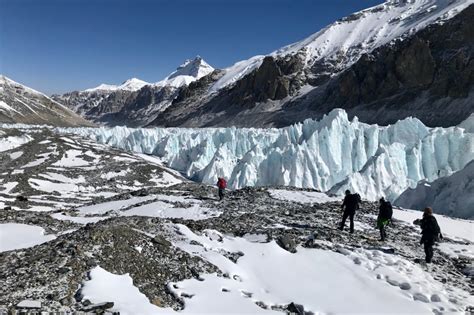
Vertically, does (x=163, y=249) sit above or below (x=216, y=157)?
below

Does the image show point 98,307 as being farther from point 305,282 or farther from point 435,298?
point 435,298

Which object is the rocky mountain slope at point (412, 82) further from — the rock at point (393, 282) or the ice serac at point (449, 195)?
the rock at point (393, 282)

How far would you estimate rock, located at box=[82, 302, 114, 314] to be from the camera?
28.8 ft

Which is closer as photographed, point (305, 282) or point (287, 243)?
point (305, 282)

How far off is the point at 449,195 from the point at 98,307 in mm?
24996

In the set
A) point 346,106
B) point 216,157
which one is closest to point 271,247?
point 216,157

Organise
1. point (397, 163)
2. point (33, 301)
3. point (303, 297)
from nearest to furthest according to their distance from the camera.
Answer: point (33, 301), point (303, 297), point (397, 163)

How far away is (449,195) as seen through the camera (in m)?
28.0

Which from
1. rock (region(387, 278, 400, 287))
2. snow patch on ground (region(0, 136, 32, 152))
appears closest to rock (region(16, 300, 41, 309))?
rock (region(387, 278, 400, 287))

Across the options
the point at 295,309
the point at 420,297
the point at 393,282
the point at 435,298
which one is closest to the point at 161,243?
the point at 295,309

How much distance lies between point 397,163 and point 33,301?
124ft

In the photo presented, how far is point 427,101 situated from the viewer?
140 meters

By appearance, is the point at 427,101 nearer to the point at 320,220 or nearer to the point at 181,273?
the point at 320,220

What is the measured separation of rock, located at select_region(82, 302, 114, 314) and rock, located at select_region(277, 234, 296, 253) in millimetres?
6368
